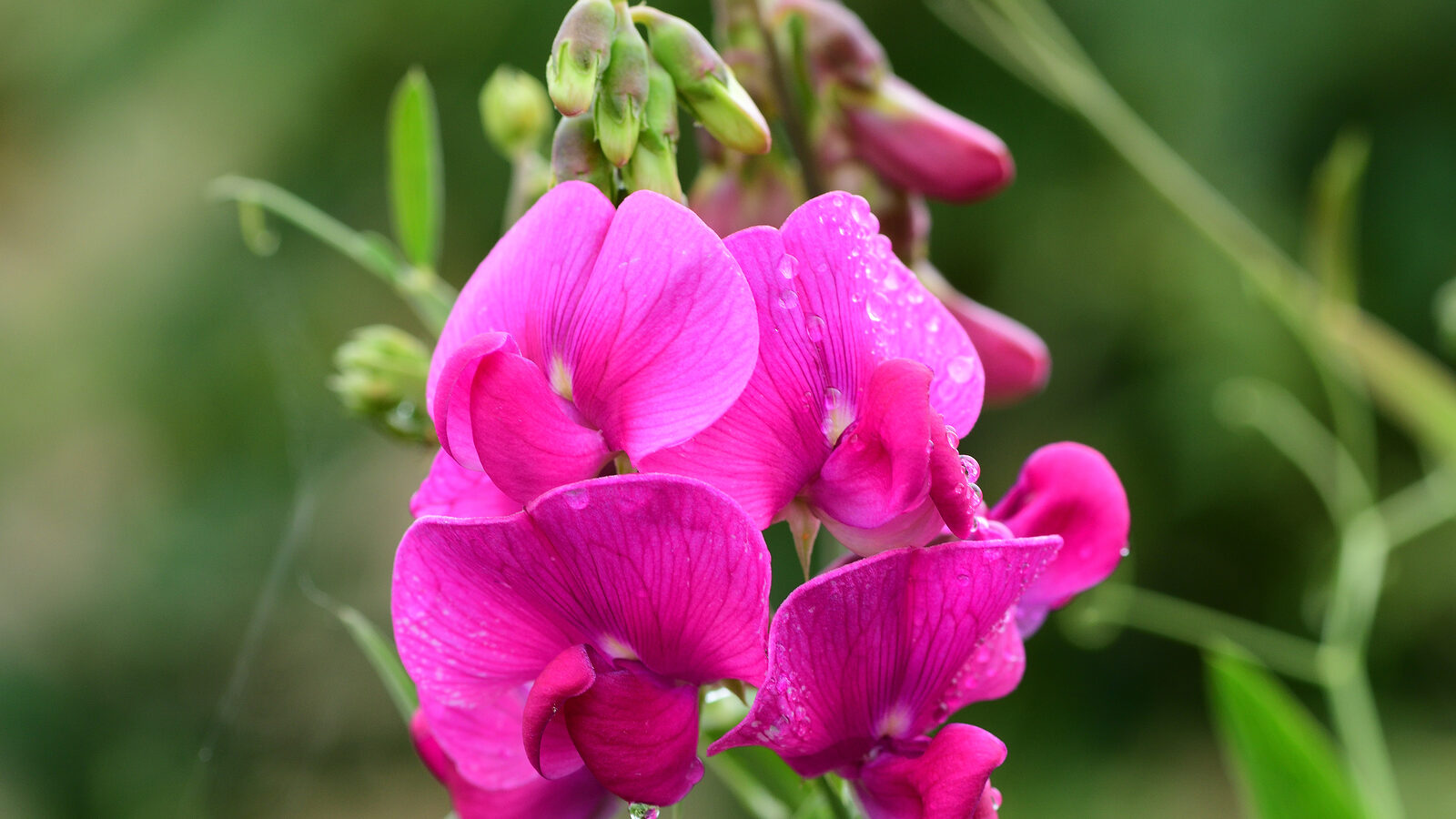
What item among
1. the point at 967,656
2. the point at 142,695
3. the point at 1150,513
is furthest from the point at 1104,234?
the point at 142,695

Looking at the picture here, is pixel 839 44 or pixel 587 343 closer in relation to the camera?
pixel 587 343

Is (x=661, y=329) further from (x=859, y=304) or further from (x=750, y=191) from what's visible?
(x=750, y=191)

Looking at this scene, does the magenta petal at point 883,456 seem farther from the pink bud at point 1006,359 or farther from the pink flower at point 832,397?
the pink bud at point 1006,359

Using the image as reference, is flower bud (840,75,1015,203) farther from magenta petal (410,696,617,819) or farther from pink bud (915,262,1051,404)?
magenta petal (410,696,617,819)

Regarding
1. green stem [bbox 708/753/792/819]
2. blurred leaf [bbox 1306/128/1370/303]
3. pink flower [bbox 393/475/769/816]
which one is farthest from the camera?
blurred leaf [bbox 1306/128/1370/303]

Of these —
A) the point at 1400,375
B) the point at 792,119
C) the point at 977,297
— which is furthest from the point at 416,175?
the point at 977,297

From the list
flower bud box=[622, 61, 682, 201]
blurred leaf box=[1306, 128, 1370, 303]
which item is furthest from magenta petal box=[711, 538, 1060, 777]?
blurred leaf box=[1306, 128, 1370, 303]

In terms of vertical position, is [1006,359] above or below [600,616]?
above

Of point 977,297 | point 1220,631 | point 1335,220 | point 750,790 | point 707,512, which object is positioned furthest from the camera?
point 977,297
